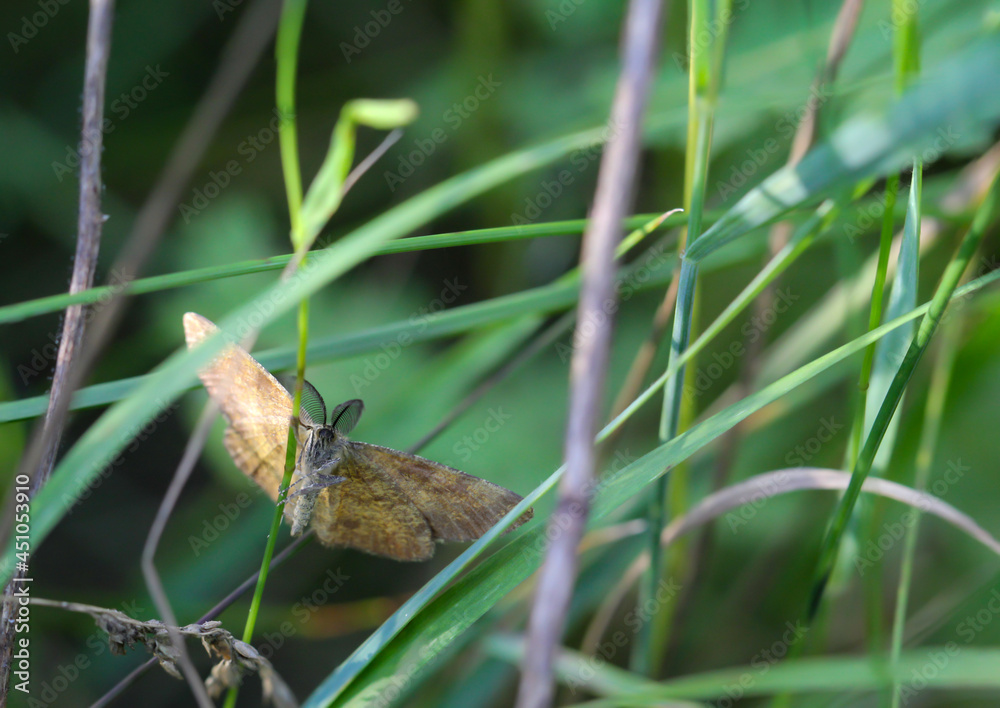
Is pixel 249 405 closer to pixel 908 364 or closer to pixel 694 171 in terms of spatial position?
pixel 694 171

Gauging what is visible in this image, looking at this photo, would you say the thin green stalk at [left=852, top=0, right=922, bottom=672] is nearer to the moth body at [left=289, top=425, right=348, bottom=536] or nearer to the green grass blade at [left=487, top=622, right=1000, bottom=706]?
the green grass blade at [left=487, top=622, right=1000, bottom=706]

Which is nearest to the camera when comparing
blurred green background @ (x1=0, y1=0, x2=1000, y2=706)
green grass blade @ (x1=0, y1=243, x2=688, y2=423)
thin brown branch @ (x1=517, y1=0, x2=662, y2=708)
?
thin brown branch @ (x1=517, y1=0, x2=662, y2=708)

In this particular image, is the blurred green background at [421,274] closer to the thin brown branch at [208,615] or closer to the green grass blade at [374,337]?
the green grass blade at [374,337]

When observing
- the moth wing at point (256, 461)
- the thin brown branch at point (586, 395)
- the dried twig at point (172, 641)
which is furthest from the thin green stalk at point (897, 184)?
the moth wing at point (256, 461)

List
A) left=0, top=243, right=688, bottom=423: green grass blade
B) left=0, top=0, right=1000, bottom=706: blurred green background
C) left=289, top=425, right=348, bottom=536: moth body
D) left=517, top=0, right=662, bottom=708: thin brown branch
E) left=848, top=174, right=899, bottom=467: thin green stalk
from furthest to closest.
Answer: left=0, top=0, right=1000, bottom=706: blurred green background < left=289, top=425, right=348, bottom=536: moth body < left=0, top=243, right=688, bottom=423: green grass blade < left=848, top=174, right=899, bottom=467: thin green stalk < left=517, top=0, right=662, bottom=708: thin brown branch

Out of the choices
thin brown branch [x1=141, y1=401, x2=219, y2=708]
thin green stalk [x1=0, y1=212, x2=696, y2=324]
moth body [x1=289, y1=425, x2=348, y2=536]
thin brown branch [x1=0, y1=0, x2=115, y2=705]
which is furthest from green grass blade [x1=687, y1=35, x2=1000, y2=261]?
thin brown branch [x1=0, y1=0, x2=115, y2=705]

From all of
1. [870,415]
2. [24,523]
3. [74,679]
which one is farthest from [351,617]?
[870,415]

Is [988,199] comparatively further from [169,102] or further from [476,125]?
[169,102]

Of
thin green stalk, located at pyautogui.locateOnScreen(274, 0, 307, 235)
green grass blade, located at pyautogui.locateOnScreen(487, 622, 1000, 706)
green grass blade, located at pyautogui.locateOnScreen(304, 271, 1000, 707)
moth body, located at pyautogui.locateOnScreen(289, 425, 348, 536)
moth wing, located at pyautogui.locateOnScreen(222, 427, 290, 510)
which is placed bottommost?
green grass blade, located at pyautogui.locateOnScreen(487, 622, 1000, 706)
